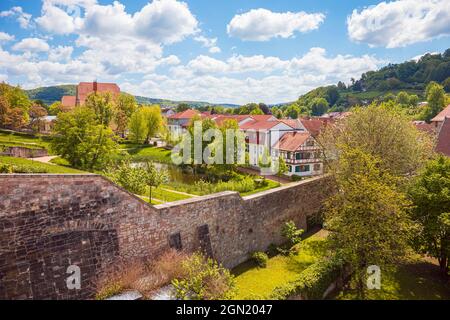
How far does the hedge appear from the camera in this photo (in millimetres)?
12500

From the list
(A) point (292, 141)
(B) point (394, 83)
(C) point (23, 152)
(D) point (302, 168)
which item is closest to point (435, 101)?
(A) point (292, 141)

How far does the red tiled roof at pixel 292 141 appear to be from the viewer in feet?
141

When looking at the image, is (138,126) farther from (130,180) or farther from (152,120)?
(130,180)

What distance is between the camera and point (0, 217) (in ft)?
31.2

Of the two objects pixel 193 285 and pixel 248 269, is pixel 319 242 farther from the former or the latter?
pixel 193 285

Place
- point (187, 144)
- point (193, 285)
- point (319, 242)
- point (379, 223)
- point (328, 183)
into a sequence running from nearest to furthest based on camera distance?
point (193, 285)
point (379, 223)
point (319, 242)
point (328, 183)
point (187, 144)

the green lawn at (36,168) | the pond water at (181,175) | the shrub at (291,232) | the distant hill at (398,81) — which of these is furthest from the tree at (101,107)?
the distant hill at (398,81)

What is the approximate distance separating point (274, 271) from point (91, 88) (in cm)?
8658

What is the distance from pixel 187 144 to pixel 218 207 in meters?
31.4

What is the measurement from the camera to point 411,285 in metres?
16.1

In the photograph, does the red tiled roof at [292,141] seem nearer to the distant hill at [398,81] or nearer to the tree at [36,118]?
the tree at [36,118]

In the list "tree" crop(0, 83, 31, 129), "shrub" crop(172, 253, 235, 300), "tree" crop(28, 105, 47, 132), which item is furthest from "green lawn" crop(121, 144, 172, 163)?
"shrub" crop(172, 253, 235, 300)
